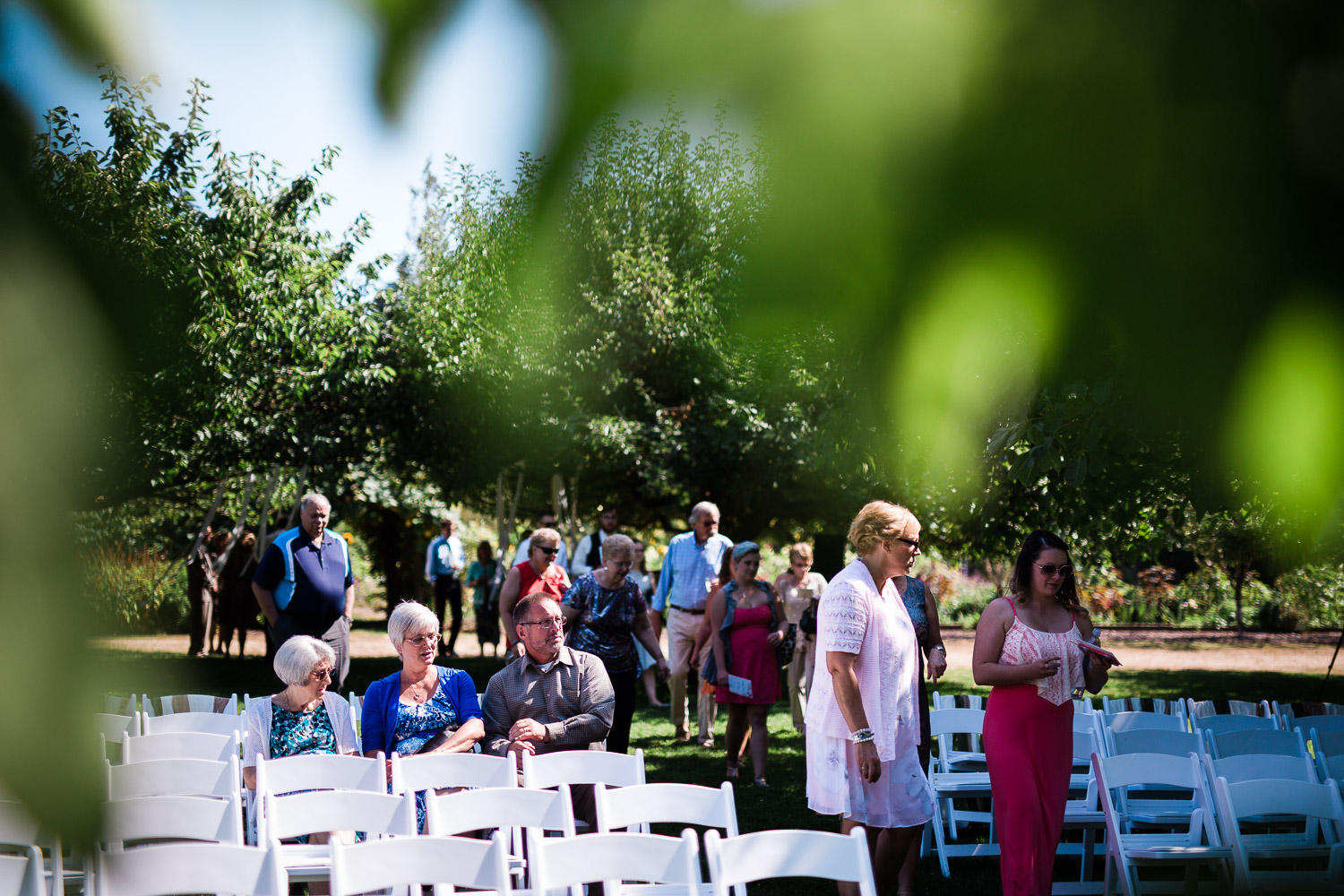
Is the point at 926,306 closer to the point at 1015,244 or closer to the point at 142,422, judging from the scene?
the point at 1015,244

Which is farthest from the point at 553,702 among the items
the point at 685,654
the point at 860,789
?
the point at 685,654

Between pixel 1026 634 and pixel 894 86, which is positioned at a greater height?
pixel 894 86

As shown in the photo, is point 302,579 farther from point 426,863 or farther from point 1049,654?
point 1049,654

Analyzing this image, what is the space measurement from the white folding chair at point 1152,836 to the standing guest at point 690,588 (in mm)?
4214

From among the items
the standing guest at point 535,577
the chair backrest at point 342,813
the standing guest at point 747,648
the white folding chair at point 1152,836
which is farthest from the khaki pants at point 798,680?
the chair backrest at point 342,813

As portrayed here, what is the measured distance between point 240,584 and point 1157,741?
12.0m

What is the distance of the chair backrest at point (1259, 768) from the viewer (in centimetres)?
521

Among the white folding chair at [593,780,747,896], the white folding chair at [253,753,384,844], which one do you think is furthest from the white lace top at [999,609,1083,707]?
the white folding chair at [253,753,384,844]

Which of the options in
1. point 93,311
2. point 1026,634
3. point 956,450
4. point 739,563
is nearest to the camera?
point 93,311

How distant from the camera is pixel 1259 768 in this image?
5.27 m

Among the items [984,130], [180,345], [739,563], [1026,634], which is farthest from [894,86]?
[739,563]

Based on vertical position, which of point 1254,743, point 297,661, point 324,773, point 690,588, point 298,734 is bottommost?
point 1254,743

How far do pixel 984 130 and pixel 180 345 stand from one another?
50cm

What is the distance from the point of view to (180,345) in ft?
2.05
